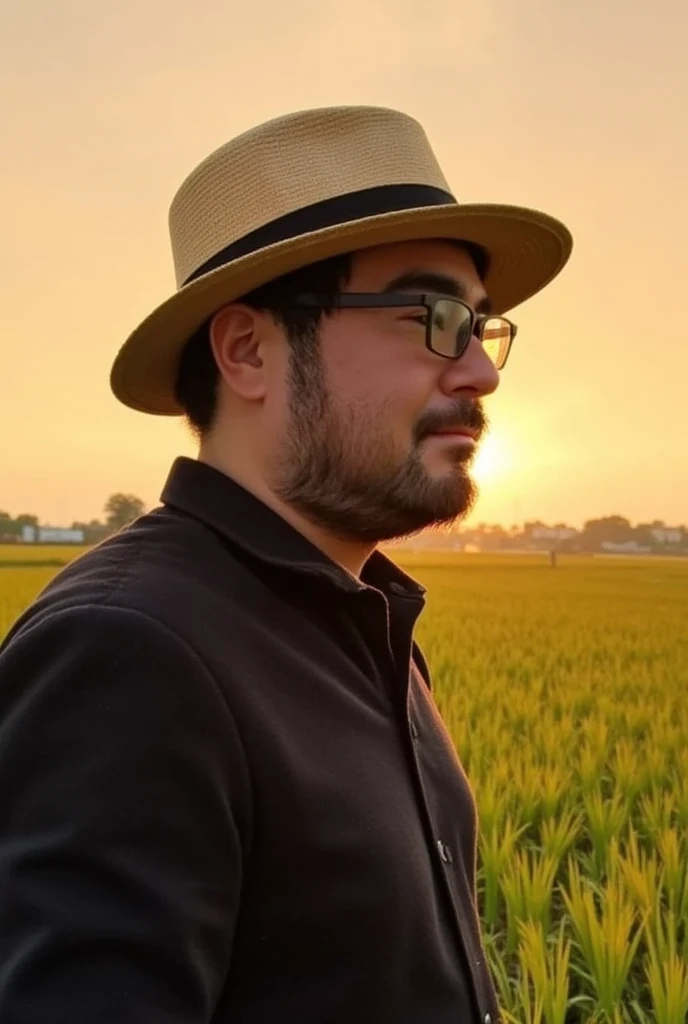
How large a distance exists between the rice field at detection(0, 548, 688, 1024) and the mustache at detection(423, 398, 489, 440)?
143 centimetres

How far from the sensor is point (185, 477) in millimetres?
1510

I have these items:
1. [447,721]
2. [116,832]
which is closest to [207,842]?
[116,832]

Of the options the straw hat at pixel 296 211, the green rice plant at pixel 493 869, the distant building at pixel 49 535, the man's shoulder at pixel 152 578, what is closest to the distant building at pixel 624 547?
the distant building at pixel 49 535

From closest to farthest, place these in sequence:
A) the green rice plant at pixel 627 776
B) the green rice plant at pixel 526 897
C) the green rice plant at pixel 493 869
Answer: the green rice plant at pixel 526 897 < the green rice plant at pixel 493 869 < the green rice plant at pixel 627 776

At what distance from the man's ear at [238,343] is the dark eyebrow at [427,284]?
0.65 feet

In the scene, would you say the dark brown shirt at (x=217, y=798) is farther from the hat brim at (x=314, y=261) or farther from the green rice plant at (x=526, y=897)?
the green rice plant at (x=526, y=897)

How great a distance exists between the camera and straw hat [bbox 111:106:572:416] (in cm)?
158

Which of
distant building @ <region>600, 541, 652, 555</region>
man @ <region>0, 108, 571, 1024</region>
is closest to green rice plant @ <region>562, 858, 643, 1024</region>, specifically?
man @ <region>0, 108, 571, 1024</region>

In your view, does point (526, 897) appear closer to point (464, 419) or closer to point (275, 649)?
point (464, 419)

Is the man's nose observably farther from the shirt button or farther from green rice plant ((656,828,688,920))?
green rice plant ((656,828,688,920))

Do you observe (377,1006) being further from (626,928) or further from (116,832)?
(626,928)

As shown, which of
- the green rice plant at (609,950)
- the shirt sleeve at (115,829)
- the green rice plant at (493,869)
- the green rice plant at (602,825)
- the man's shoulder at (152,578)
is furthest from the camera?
the green rice plant at (602,825)

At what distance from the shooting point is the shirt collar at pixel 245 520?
4.59ft

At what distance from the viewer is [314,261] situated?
161 cm
